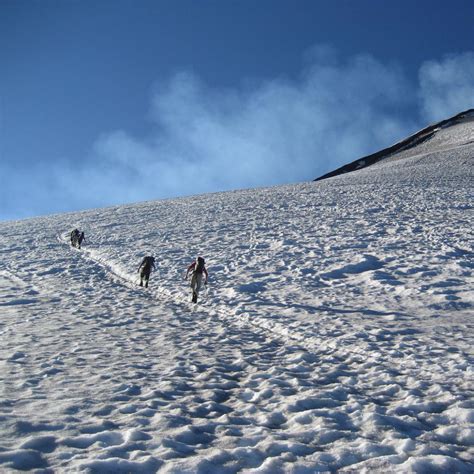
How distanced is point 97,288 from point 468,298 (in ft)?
41.0

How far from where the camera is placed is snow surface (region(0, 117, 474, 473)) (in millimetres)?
5734

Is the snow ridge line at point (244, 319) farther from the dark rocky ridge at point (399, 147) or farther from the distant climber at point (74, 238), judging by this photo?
the dark rocky ridge at point (399, 147)

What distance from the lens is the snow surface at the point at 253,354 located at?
18.8 feet

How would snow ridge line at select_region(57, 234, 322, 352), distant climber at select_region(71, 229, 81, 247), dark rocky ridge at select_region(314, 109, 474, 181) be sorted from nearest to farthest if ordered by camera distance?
snow ridge line at select_region(57, 234, 322, 352)
distant climber at select_region(71, 229, 81, 247)
dark rocky ridge at select_region(314, 109, 474, 181)

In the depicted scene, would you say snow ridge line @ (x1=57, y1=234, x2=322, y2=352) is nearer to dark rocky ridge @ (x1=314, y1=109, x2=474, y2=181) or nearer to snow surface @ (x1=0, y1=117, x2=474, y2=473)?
snow surface @ (x1=0, y1=117, x2=474, y2=473)

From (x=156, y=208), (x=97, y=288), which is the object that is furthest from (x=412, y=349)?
(x=156, y=208)

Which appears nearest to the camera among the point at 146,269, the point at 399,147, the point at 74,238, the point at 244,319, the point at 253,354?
the point at 253,354

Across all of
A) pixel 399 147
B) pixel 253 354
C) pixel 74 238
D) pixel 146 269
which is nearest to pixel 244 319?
pixel 253 354

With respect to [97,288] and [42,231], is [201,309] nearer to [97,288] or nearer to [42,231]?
[97,288]

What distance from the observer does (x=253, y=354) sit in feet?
32.9

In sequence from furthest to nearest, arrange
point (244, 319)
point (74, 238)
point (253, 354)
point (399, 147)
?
point (399, 147) < point (74, 238) < point (244, 319) < point (253, 354)

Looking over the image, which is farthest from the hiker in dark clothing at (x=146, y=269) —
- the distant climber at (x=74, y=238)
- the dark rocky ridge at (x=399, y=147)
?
the dark rocky ridge at (x=399, y=147)

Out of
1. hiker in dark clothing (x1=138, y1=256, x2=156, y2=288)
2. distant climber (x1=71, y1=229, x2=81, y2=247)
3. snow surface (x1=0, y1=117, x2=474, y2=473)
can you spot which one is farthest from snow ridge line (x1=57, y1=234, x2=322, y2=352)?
distant climber (x1=71, y1=229, x2=81, y2=247)

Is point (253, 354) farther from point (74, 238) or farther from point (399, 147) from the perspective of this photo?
point (399, 147)
